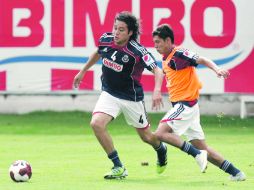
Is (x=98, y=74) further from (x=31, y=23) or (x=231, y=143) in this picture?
(x=231, y=143)

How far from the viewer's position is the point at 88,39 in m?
27.1

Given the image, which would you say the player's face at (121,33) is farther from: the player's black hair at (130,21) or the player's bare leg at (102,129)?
the player's bare leg at (102,129)

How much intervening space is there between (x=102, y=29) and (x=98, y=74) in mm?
1238

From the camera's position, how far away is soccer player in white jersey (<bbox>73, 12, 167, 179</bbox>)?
44.9ft

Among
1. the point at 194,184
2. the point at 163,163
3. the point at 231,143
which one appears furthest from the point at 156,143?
the point at 231,143

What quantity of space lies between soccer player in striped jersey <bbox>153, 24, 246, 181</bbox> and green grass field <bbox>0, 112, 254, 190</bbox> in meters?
0.36

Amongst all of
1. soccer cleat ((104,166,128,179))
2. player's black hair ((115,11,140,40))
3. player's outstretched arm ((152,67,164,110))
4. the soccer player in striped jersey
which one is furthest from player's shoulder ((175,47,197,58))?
soccer cleat ((104,166,128,179))

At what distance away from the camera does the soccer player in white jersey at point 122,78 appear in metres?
13.7

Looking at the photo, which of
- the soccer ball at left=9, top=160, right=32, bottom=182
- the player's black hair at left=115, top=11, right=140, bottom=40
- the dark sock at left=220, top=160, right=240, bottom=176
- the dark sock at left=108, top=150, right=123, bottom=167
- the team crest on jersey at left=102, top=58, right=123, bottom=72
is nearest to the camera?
the soccer ball at left=9, top=160, right=32, bottom=182

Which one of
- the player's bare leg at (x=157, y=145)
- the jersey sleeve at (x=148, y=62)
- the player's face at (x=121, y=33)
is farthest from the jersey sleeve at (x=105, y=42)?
the player's bare leg at (x=157, y=145)

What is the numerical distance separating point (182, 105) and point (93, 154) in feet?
15.6

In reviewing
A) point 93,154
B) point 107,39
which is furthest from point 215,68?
point 93,154

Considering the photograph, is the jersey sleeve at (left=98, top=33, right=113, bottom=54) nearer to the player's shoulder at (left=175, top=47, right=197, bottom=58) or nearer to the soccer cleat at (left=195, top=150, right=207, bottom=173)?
the player's shoulder at (left=175, top=47, right=197, bottom=58)

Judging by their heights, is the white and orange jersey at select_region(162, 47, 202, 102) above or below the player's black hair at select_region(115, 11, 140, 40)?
below
